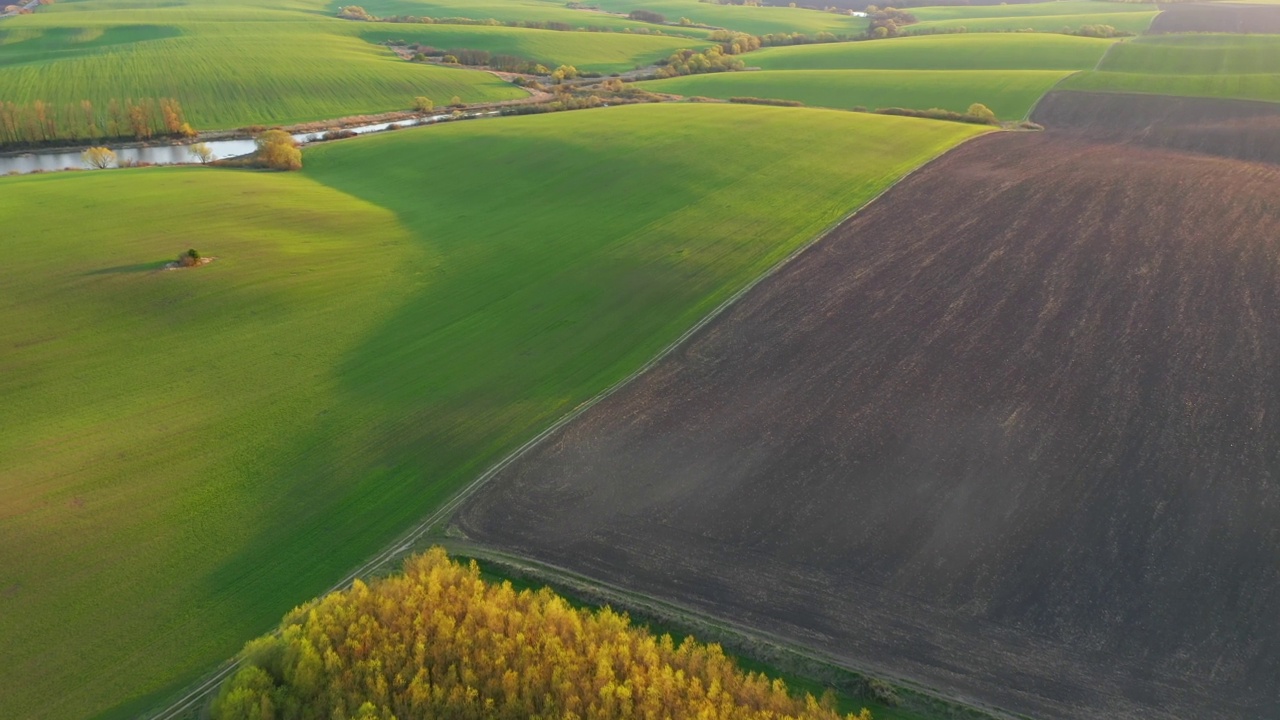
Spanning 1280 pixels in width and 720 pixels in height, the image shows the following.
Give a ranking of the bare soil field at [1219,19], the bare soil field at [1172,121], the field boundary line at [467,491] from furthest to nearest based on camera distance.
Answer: the bare soil field at [1219,19] < the bare soil field at [1172,121] < the field boundary line at [467,491]

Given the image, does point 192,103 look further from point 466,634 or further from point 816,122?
point 466,634

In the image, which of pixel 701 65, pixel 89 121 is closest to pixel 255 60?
pixel 89 121

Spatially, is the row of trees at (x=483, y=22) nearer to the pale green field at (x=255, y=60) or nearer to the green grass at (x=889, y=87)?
the pale green field at (x=255, y=60)

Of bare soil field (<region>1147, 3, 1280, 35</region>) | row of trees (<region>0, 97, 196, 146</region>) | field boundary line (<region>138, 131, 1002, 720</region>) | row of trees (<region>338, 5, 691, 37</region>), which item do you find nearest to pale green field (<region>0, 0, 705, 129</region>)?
row of trees (<region>0, 97, 196, 146</region>)

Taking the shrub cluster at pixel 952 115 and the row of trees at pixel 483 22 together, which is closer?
the shrub cluster at pixel 952 115

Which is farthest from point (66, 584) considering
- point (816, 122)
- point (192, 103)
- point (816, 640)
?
point (192, 103)

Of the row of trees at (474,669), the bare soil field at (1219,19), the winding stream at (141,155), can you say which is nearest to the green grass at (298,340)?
the row of trees at (474,669)

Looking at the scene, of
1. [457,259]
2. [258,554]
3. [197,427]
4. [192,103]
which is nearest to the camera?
[258,554]

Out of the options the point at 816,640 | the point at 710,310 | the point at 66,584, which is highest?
the point at 710,310
